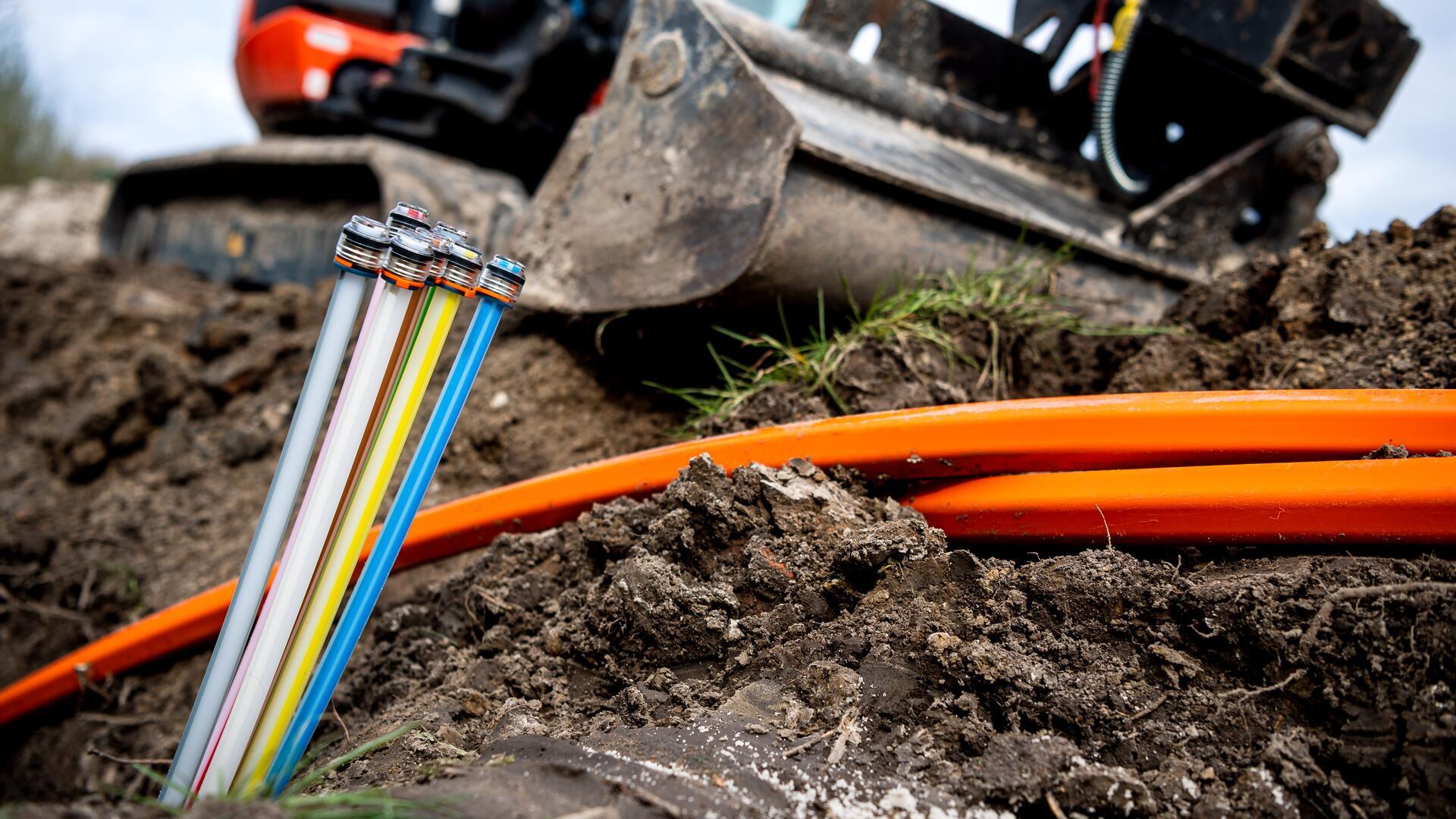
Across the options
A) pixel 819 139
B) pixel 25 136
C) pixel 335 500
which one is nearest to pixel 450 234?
pixel 335 500

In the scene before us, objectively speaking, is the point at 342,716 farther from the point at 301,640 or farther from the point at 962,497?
the point at 962,497

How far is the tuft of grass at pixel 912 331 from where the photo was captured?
1803 mm

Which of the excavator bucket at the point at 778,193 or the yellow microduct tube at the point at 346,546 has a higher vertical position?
the excavator bucket at the point at 778,193

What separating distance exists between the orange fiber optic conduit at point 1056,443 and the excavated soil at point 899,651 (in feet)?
0.18

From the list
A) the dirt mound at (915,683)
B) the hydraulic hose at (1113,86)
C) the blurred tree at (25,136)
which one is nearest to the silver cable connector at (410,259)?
the dirt mound at (915,683)

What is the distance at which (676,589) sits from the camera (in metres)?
1.21

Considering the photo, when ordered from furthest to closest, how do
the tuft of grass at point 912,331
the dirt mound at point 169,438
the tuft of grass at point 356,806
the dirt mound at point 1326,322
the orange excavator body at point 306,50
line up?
the orange excavator body at point 306,50, the dirt mound at point 169,438, the tuft of grass at point 912,331, the dirt mound at point 1326,322, the tuft of grass at point 356,806

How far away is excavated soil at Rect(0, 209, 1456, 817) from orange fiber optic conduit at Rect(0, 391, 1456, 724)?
2.1 inches

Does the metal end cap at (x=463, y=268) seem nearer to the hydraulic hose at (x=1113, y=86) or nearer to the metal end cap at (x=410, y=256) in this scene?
the metal end cap at (x=410, y=256)

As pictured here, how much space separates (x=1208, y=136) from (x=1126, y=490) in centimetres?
194

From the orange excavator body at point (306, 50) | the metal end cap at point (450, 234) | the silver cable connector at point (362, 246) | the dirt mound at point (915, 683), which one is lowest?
the orange excavator body at point (306, 50)

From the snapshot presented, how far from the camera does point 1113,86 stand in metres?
2.38

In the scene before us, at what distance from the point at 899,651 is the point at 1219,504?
0.40m

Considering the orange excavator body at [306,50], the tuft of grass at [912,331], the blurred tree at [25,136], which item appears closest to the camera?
the tuft of grass at [912,331]
